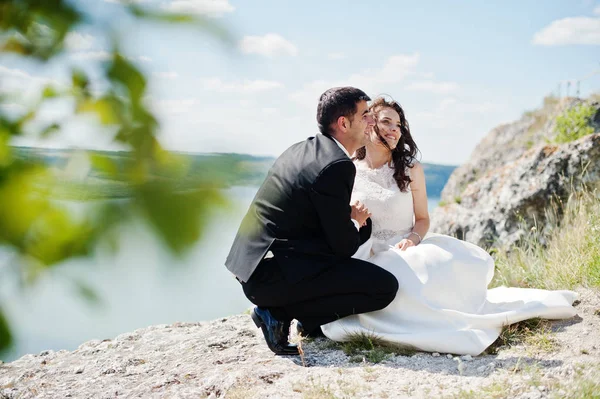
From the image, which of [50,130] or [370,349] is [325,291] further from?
[50,130]

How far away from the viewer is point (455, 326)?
13.1ft

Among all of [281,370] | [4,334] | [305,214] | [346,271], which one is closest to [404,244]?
[346,271]

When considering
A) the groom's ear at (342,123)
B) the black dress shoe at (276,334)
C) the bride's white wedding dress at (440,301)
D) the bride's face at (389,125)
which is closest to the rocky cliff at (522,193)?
the bride's white wedding dress at (440,301)

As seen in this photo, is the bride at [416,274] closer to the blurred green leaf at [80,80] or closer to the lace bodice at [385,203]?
the lace bodice at [385,203]

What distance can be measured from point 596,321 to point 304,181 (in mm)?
2509

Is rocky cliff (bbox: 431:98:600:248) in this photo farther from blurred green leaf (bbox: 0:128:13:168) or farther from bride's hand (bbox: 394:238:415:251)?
blurred green leaf (bbox: 0:128:13:168)

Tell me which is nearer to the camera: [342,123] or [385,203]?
[342,123]

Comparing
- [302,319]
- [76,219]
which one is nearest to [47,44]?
Result: [76,219]

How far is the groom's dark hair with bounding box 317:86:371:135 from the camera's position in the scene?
385 centimetres

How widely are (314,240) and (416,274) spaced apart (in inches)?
36.1

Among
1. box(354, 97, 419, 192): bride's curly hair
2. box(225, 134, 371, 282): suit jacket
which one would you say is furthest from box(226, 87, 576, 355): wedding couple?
box(354, 97, 419, 192): bride's curly hair

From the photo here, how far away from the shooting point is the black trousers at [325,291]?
12.6 ft

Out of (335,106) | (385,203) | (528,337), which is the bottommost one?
(528,337)

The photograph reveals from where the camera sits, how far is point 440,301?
4145 millimetres
